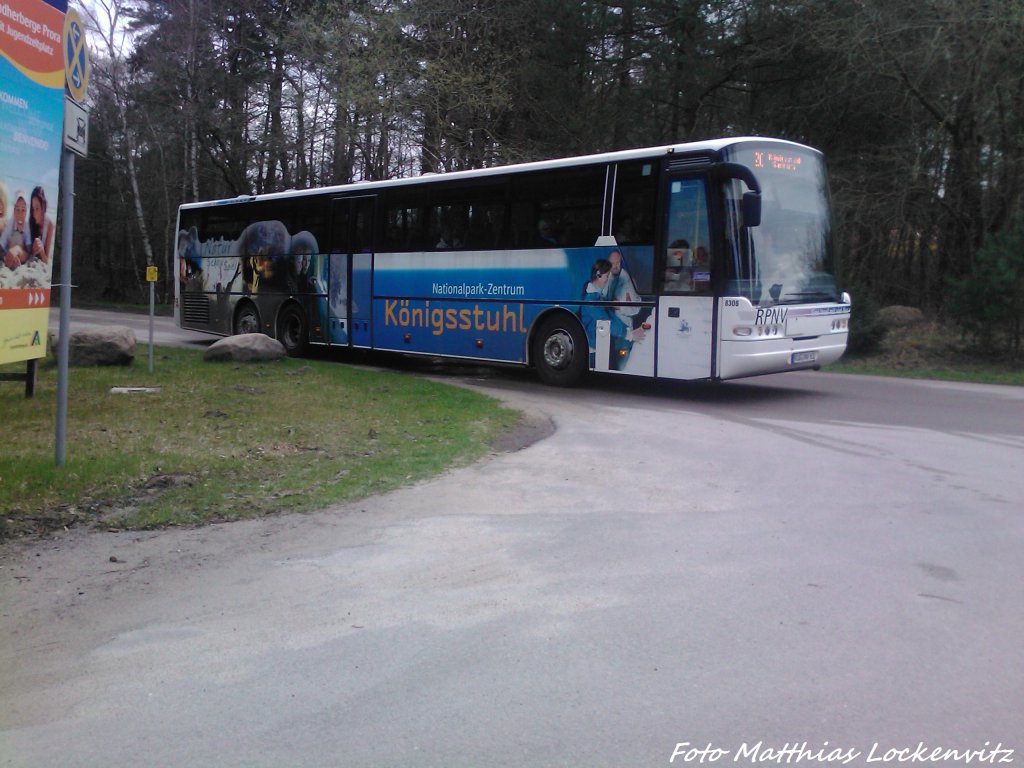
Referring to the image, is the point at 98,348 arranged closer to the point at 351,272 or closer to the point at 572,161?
the point at 351,272

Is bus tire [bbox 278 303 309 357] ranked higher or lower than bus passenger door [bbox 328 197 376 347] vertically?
lower

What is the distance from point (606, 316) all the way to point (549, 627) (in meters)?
9.50

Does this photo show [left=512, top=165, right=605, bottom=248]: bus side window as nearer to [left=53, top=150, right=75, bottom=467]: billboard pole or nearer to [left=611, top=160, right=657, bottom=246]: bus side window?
[left=611, top=160, right=657, bottom=246]: bus side window

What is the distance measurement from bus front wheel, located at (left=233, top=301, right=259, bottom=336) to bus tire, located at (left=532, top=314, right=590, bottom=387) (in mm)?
8641

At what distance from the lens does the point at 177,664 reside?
4715mm

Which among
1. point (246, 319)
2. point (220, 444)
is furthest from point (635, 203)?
point (246, 319)

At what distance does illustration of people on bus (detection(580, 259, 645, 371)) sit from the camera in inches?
550

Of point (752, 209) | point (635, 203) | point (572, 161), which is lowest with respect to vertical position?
point (752, 209)

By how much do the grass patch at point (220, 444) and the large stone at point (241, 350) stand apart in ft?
6.73

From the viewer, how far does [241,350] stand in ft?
58.5

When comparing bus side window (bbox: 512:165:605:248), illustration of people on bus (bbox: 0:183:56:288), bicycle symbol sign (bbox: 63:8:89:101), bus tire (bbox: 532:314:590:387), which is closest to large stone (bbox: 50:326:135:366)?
bus side window (bbox: 512:165:605:248)

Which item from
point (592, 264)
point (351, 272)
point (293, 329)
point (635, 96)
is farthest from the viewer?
point (635, 96)

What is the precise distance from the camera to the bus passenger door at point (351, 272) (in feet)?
60.7

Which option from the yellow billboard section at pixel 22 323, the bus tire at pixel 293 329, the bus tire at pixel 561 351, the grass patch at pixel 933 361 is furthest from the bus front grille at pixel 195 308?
the grass patch at pixel 933 361
